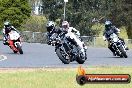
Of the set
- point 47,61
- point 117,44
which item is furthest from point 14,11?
point 47,61

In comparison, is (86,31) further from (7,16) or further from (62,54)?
(62,54)

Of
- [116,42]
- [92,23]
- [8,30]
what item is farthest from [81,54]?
[92,23]

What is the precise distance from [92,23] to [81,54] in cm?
3073

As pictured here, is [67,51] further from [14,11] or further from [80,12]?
[80,12]

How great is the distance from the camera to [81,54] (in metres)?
21.5

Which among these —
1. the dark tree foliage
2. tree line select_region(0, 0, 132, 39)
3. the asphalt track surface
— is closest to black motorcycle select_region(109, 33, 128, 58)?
the asphalt track surface

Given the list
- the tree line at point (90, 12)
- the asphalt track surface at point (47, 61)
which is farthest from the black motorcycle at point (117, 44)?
the tree line at point (90, 12)

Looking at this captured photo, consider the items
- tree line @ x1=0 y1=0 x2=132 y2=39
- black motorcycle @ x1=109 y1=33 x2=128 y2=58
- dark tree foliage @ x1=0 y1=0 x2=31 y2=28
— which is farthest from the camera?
tree line @ x1=0 y1=0 x2=132 y2=39

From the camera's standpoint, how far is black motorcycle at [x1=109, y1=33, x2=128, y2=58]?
26.2 metres

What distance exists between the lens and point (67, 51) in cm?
2117

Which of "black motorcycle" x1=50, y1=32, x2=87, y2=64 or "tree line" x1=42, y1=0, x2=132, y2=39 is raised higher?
"black motorcycle" x1=50, y1=32, x2=87, y2=64

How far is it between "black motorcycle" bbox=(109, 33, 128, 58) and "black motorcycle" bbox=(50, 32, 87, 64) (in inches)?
199

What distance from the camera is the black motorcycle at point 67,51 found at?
69.6 ft

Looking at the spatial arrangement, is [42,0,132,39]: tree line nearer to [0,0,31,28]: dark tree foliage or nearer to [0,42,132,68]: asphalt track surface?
[0,0,31,28]: dark tree foliage
